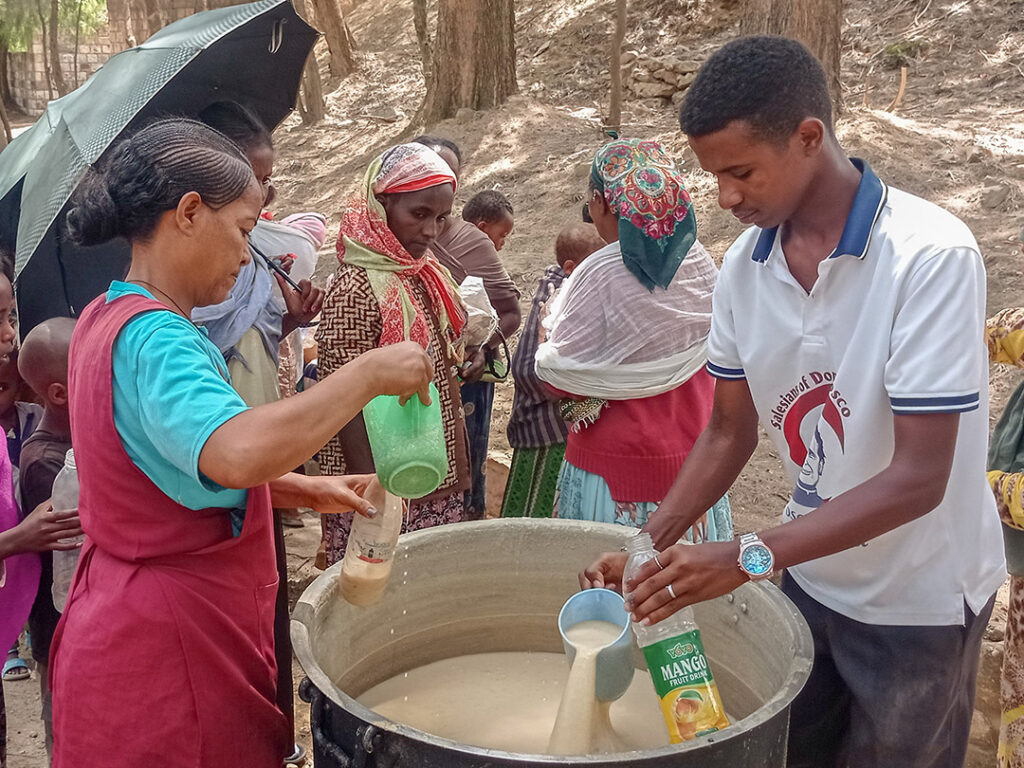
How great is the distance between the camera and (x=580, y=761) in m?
1.50

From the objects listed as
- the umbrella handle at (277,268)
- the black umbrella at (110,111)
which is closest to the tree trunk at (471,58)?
the black umbrella at (110,111)

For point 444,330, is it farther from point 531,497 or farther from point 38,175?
point 38,175

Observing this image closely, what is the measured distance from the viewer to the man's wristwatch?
169 centimetres

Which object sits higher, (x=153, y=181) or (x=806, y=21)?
(x=153, y=181)

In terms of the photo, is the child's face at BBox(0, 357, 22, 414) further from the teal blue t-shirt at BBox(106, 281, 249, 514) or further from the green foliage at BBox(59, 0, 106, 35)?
the green foliage at BBox(59, 0, 106, 35)

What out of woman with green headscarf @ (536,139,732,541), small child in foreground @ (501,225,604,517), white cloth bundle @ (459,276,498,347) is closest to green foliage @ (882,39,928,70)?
small child in foreground @ (501,225,604,517)

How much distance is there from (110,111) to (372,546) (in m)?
1.46

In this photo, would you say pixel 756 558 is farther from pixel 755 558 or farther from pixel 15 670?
pixel 15 670

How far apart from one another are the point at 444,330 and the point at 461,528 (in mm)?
1050

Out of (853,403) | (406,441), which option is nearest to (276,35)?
(406,441)

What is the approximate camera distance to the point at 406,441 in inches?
74.6

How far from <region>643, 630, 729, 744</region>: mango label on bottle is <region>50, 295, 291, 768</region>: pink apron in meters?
0.76

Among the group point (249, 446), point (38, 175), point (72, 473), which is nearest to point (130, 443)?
point (249, 446)

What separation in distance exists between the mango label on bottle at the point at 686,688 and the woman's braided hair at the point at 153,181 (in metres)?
1.11
